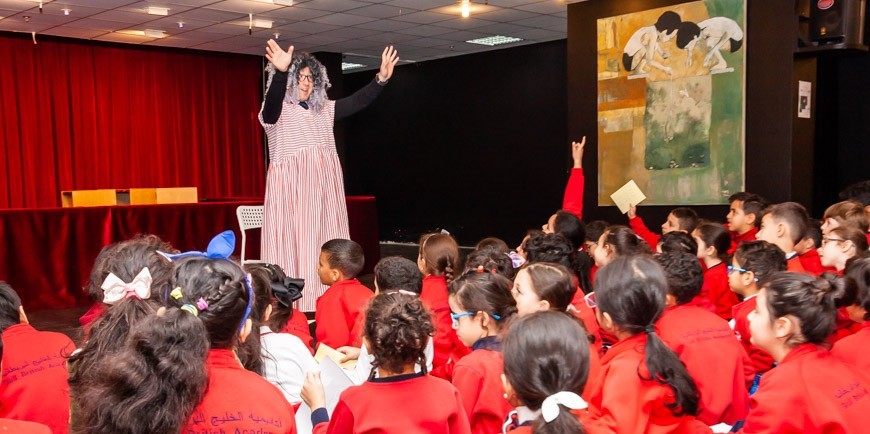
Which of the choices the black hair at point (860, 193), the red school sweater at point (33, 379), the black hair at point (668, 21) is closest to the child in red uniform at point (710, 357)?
the red school sweater at point (33, 379)

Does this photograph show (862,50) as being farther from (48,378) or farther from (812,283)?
(48,378)

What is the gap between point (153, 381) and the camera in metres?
1.25

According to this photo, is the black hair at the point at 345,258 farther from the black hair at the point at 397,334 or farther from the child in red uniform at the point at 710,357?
the black hair at the point at 397,334

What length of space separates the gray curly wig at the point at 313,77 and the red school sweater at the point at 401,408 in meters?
2.08

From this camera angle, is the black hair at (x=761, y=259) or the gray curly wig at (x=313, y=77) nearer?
the black hair at (x=761, y=259)

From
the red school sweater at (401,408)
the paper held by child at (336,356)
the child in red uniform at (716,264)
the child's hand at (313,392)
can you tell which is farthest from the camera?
the child in red uniform at (716,264)

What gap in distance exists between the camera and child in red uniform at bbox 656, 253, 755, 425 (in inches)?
88.4

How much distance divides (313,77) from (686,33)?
3751mm

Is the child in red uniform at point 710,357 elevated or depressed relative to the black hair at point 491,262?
depressed

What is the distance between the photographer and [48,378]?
1954 mm

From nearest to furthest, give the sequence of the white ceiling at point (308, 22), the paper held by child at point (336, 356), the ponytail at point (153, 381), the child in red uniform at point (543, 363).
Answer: the ponytail at point (153, 381), the child in red uniform at point (543, 363), the paper held by child at point (336, 356), the white ceiling at point (308, 22)

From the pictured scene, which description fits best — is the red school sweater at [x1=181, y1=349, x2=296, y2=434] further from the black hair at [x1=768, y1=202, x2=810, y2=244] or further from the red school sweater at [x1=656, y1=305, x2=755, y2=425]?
the black hair at [x1=768, y1=202, x2=810, y2=244]

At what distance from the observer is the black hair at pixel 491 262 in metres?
2.84

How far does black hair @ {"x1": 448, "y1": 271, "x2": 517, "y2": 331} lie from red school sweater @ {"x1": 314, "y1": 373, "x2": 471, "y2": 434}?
0.55 meters
